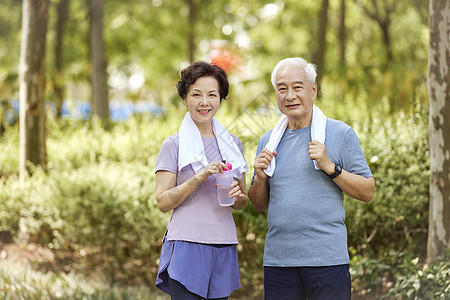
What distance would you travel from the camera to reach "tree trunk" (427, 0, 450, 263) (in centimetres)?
427

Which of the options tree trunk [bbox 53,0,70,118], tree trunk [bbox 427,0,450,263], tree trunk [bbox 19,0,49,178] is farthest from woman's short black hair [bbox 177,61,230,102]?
tree trunk [bbox 53,0,70,118]

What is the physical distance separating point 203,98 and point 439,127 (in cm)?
233

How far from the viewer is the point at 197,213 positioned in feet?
9.13

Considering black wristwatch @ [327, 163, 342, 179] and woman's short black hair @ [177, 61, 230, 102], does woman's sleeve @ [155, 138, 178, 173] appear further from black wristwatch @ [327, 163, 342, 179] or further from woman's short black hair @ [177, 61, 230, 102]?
black wristwatch @ [327, 163, 342, 179]

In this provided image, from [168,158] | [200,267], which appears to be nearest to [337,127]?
[168,158]

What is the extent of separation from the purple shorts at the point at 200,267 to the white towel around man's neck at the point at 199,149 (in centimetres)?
39

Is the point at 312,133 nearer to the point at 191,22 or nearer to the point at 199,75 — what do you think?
the point at 199,75

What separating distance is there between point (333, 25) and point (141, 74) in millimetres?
7505

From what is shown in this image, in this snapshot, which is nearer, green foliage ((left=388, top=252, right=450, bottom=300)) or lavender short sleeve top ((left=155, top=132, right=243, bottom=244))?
lavender short sleeve top ((left=155, top=132, right=243, bottom=244))

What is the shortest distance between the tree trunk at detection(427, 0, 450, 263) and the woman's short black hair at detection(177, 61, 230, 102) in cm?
219

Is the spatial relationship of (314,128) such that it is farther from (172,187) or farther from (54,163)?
(54,163)

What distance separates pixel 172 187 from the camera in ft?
9.11

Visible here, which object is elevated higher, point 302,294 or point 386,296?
point 302,294

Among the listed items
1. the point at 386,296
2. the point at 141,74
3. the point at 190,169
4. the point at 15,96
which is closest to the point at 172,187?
the point at 190,169
